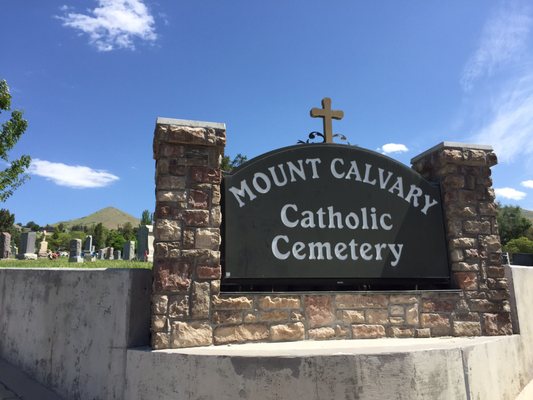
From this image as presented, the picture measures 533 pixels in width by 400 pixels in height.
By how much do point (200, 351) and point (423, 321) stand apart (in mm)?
2693

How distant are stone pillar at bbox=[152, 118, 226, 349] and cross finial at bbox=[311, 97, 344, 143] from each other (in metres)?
1.83

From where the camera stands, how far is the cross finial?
5.74 m

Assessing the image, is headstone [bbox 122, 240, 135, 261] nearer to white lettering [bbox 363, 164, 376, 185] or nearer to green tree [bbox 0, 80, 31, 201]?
green tree [bbox 0, 80, 31, 201]

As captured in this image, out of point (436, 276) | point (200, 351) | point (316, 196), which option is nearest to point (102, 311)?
point (200, 351)

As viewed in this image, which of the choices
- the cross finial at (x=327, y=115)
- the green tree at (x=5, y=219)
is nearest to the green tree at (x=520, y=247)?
the cross finial at (x=327, y=115)

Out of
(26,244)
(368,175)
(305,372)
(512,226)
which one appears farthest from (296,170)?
(512,226)

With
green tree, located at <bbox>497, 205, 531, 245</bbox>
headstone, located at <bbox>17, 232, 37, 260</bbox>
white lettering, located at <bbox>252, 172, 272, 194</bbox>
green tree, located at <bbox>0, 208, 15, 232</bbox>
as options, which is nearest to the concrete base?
white lettering, located at <bbox>252, 172, 272, 194</bbox>

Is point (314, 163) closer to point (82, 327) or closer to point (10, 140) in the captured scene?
point (82, 327)

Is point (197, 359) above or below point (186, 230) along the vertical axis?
below

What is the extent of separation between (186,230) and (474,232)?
376cm

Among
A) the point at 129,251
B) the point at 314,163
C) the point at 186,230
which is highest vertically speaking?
the point at 129,251

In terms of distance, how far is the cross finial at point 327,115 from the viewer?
574cm

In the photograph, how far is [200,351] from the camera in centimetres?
373

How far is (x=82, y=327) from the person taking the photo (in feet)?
14.1
